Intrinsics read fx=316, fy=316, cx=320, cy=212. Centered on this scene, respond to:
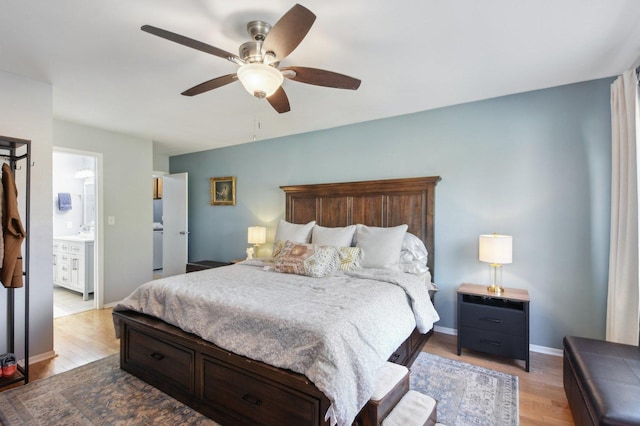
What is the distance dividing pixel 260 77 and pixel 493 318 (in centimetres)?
263

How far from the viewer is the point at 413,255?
3.20 meters

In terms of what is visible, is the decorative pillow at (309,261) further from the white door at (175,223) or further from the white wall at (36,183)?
the white door at (175,223)

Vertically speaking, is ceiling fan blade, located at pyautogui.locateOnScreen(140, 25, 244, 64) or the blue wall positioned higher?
ceiling fan blade, located at pyautogui.locateOnScreen(140, 25, 244, 64)

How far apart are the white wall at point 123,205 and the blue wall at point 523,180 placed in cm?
289

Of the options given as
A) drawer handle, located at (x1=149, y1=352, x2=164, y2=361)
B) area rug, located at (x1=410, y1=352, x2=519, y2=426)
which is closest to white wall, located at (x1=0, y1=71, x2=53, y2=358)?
drawer handle, located at (x1=149, y1=352, x2=164, y2=361)

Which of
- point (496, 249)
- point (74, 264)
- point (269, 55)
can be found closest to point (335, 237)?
point (496, 249)

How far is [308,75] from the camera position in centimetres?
198

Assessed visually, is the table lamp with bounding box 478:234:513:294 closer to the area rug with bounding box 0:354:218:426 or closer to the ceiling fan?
the ceiling fan

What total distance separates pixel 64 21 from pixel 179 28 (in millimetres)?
659

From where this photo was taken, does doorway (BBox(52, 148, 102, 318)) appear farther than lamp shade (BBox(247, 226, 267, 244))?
No

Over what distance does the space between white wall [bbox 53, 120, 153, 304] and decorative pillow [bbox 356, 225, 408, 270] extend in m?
3.37

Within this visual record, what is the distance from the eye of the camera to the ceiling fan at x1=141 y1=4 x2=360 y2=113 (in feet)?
4.98

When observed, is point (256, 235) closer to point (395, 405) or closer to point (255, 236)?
point (255, 236)

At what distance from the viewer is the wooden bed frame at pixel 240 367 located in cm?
161
